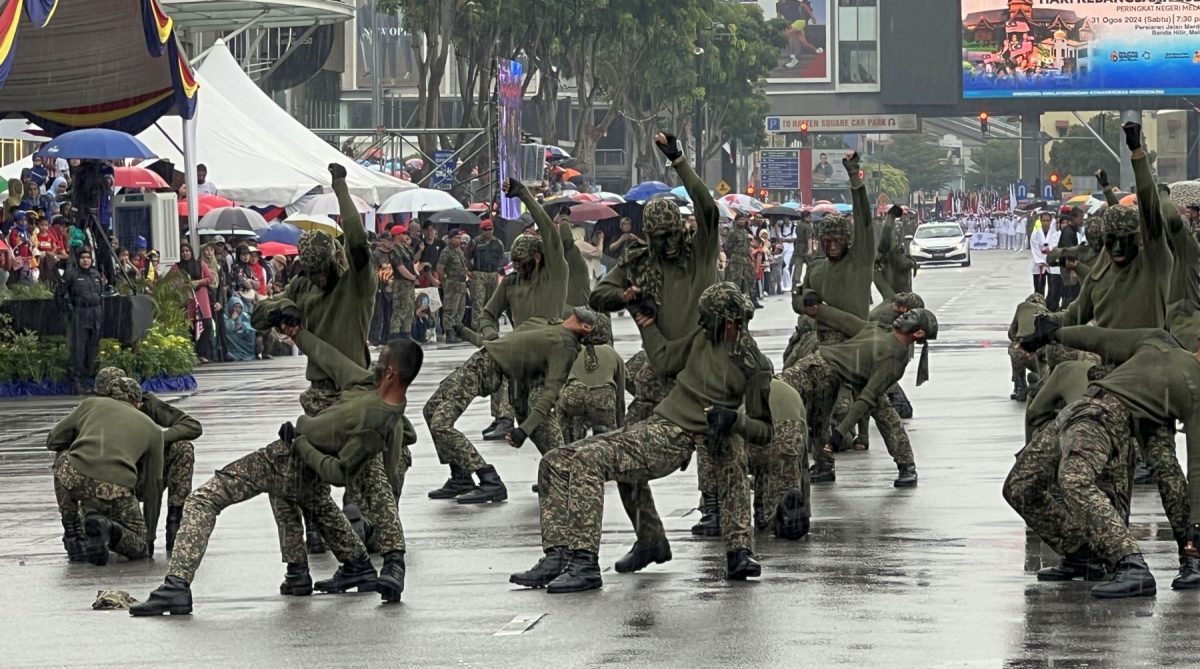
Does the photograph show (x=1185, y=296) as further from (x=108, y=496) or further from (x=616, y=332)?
(x=616, y=332)

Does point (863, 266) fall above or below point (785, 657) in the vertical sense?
above

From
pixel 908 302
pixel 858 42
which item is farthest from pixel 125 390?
pixel 858 42

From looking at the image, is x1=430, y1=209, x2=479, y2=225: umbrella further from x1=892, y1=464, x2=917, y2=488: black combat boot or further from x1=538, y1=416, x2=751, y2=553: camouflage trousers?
x1=538, y1=416, x2=751, y2=553: camouflage trousers

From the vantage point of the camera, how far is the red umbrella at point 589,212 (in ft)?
147

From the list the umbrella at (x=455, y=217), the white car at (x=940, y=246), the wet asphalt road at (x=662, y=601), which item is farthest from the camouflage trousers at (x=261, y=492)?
the white car at (x=940, y=246)

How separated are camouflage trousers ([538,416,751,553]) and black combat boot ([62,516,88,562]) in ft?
9.84

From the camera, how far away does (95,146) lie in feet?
93.5

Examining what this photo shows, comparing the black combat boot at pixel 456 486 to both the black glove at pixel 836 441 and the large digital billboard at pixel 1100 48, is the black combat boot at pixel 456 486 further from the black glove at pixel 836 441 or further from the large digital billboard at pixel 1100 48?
the large digital billboard at pixel 1100 48

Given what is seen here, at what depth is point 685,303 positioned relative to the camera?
1209 centimetres

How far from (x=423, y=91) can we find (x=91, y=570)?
42126mm

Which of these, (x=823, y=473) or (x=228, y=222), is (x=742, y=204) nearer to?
(x=228, y=222)

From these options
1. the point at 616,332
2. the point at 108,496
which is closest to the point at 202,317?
the point at 616,332

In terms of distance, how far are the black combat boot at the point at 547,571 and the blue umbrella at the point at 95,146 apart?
57.3ft

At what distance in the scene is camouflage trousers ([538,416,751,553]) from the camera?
446 inches
